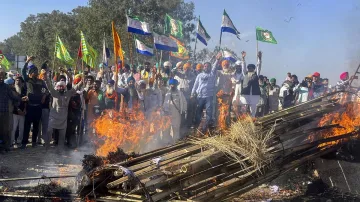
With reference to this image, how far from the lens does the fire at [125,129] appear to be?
921cm

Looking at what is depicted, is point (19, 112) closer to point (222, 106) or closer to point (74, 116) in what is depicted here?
point (74, 116)

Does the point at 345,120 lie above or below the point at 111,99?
below

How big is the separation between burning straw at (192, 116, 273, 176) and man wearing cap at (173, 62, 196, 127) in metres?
6.45

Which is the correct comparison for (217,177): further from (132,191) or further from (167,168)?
(132,191)

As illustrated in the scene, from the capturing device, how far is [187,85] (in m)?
12.4

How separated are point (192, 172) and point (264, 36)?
435 inches

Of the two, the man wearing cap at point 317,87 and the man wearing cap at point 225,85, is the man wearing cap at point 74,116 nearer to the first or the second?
the man wearing cap at point 225,85

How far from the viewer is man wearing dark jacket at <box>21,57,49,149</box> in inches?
398

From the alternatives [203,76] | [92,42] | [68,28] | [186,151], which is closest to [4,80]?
[203,76]

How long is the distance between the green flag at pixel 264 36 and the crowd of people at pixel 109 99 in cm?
233

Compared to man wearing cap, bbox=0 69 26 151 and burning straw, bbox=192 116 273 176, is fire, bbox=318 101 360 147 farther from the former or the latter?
man wearing cap, bbox=0 69 26 151

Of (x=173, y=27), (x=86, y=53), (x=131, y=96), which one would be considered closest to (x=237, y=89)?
(x=131, y=96)

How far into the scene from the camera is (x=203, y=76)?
11.4 meters

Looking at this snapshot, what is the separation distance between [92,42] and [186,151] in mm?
26074
